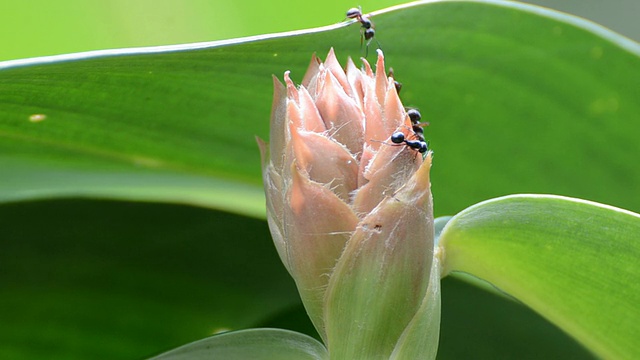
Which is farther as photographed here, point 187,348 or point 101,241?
point 101,241

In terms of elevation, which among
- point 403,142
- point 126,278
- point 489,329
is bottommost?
point 489,329

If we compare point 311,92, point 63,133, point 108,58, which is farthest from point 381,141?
point 63,133

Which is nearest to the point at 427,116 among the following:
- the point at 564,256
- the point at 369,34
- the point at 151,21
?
the point at 369,34

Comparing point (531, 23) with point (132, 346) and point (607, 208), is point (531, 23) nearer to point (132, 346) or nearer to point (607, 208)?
point (607, 208)

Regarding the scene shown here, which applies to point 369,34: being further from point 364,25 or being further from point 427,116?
point 427,116

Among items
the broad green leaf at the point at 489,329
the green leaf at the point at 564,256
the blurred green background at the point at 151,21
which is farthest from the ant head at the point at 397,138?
the blurred green background at the point at 151,21
